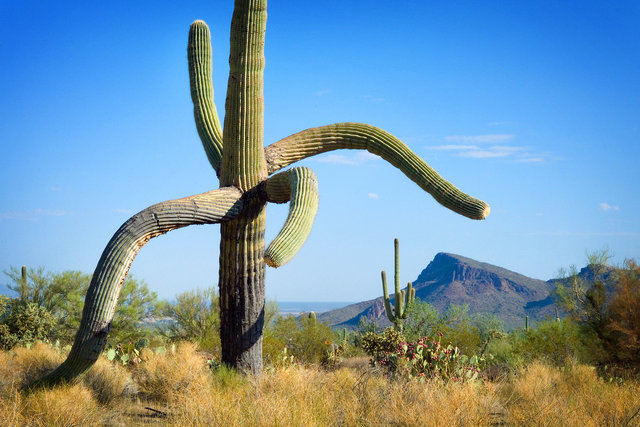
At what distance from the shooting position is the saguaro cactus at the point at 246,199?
8.48 meters

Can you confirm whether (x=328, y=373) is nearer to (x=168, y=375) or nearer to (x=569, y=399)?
(x=168, y=375)

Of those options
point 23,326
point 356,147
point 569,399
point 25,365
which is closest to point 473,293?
point 23,326

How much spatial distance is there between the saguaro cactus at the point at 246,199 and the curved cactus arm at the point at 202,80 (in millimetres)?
587

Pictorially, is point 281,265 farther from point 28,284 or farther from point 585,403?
point 28,284

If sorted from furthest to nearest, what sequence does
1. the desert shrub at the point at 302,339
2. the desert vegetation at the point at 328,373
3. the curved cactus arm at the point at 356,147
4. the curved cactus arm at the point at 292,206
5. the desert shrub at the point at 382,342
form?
1. the desert shrub at the point at 302,339
2. the desert shrub at the point at 382,342
3. the curved cactus arm at the point at 356,147
4. the curved cactus arm at the point at 292,206
5. the desert vegetation at the point at 328,373

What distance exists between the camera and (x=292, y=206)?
877 centimetres

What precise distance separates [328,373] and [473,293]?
2459 inches

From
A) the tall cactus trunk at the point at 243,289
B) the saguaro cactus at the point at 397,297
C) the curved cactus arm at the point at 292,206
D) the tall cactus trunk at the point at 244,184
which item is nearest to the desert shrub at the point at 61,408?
the tall cactus trunk at the point at 243,289

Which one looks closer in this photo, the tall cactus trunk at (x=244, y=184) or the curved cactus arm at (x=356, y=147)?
the tall cactus trunk at (x=244, y=184)

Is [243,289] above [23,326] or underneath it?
above

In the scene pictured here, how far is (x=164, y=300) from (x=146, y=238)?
13.4 meters

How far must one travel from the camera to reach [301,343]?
17609 millimetres

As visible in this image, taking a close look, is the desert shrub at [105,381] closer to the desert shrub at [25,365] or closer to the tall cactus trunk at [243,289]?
the desert shrub at [25,365]

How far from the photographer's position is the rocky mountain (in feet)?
191
